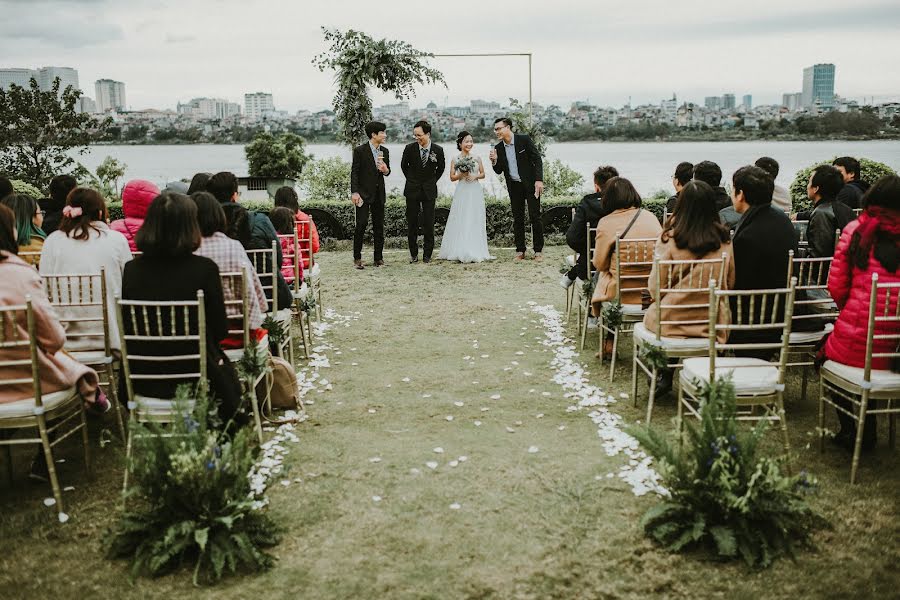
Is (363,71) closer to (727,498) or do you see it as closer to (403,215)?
(403,215)

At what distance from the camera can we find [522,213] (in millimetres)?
10625

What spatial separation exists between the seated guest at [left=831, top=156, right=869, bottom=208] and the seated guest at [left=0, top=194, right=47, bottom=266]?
6.49m

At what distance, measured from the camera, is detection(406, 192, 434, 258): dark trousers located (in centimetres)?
1041

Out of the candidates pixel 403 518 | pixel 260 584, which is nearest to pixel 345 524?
pixel 403 518

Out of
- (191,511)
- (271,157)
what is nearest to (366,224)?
(191,511)

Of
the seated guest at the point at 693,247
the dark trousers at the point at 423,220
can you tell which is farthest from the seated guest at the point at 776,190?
the dark trousers at the point at 423,220

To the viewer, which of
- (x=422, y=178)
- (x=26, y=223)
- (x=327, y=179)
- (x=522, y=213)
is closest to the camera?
(x=26, y=223)

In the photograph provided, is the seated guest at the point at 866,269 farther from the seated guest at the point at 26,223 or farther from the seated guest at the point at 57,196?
the seated guest at the point at 57,196

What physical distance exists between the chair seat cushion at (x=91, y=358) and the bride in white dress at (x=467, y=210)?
21.6 ft

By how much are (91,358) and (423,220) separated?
658 centimetres

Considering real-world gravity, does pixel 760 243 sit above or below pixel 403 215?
above

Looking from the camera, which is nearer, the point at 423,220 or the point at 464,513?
the point at 464,513

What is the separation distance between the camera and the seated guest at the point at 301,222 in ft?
21.8

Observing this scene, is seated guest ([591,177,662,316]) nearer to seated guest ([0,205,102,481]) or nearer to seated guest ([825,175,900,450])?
seated guest ([825,175,900,450])
